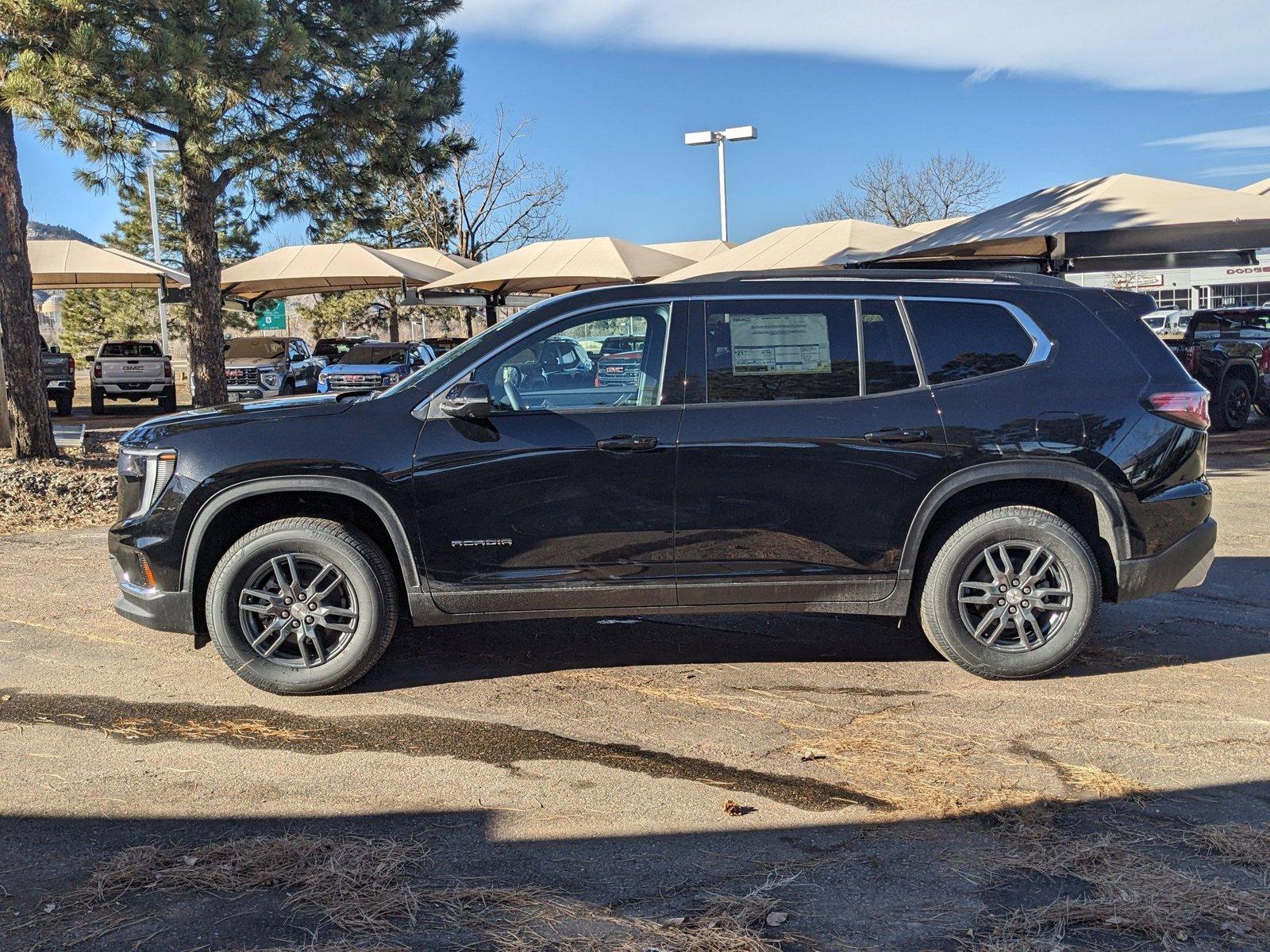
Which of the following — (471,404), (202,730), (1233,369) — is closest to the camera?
(202,730)

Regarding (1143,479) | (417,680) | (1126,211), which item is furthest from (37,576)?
(1126,211)

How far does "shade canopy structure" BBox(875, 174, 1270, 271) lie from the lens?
12.0 meters

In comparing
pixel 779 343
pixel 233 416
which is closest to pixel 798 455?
pixel 779 343

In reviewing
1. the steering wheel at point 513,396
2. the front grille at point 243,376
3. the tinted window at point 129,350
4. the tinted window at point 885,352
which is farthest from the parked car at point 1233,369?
the tinted window at point 129,350

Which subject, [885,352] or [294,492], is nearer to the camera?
[294,492]

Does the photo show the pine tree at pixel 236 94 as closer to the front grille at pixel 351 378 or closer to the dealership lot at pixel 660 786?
the front grille at pixel 351 378

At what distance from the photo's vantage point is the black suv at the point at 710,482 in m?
5.14

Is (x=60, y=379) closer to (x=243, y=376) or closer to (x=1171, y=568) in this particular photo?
(x=243, y=376)

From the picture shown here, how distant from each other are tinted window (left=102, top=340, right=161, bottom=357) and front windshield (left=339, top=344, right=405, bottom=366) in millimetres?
5375

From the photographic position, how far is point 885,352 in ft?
17.5

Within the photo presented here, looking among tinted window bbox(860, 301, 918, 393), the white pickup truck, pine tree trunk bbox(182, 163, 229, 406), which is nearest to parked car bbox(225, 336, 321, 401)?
the white pickup truck

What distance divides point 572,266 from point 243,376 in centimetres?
953

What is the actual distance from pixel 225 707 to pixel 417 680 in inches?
33.8

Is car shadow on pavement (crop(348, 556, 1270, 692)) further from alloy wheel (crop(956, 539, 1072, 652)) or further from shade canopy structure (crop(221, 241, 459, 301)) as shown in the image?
shade canopy structure (crop(221, 241, 459, 301))
